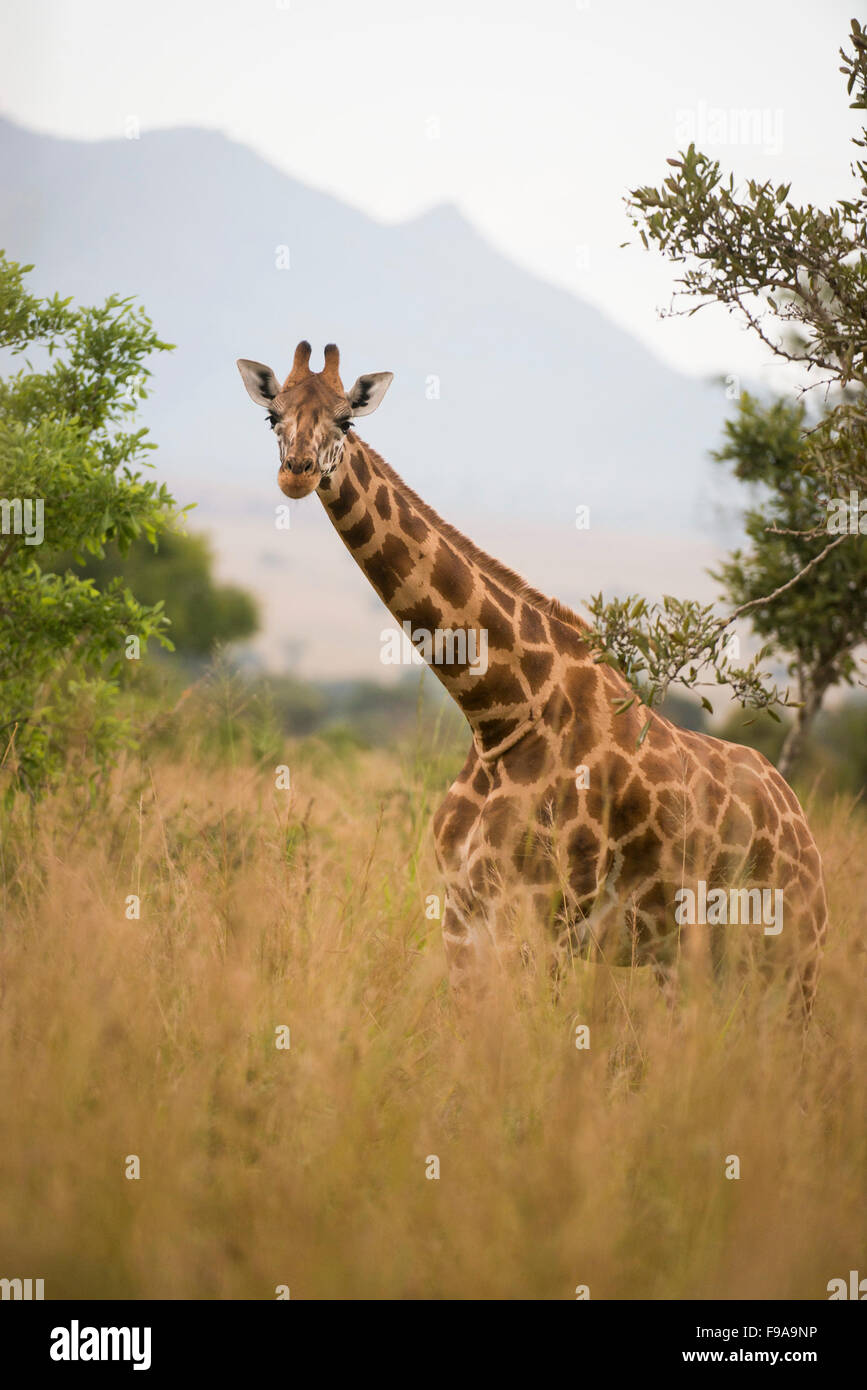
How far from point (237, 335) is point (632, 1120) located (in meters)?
157

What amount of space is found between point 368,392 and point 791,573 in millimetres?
7218

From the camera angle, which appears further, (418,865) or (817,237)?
(418,865)

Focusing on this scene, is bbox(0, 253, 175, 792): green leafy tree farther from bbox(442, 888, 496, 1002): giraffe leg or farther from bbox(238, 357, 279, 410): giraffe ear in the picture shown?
bbox(442, 888, 496, 1002): giraffe leg

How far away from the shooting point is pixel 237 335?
149 metres

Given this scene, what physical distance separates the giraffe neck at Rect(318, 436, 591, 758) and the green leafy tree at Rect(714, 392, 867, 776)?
6.44 metres

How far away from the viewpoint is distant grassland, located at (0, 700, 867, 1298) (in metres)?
3.30

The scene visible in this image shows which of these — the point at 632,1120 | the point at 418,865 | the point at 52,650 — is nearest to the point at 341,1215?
the point at 632,1120

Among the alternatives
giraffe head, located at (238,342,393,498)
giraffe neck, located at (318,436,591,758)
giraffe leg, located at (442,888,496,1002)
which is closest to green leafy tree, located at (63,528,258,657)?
giraffe head, located at (238,342,393,498)

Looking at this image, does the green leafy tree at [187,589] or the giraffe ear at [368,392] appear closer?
the giraffe ear at [368,392]

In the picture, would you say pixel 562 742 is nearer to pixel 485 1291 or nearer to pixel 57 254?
pixel 485 1291

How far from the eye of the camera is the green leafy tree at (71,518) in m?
6.84

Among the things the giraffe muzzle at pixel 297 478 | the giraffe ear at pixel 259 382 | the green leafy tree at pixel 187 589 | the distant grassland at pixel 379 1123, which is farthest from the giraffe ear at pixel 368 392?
the green leafy tree at pixel 187 589

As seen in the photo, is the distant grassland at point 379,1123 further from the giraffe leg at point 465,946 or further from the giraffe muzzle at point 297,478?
the giraffe muzzle at point 297,478

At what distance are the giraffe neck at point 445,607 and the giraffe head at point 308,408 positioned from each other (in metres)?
0.19
